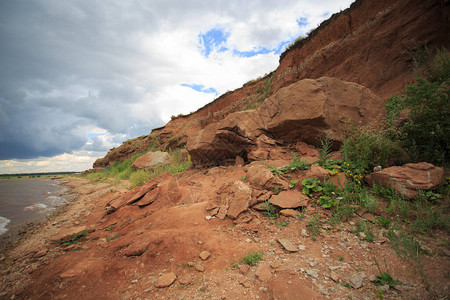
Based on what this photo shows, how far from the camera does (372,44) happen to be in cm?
844

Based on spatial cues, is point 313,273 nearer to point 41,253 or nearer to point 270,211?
point 270,211

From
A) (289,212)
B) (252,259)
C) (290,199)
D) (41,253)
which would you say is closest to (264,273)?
(252,259)

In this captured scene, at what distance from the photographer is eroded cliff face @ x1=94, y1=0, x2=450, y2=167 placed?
7.12m

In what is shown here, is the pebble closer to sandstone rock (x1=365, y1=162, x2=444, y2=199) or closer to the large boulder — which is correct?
sandstone rock (x1=365, y1=162, x2=444, y2=199)

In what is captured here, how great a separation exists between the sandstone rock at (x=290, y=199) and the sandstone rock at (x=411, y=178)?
118cm

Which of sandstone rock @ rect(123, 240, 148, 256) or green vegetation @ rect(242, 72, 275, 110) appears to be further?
green vegetation @ rect(242, 72, 275, 110)

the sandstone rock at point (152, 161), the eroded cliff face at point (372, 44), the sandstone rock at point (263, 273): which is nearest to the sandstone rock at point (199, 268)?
the sandstone rock at point (263, 273)

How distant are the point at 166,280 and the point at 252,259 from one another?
93cm

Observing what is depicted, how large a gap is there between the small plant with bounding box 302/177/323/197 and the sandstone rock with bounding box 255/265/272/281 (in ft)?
4.88

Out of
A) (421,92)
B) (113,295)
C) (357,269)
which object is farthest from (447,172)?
(113,295)

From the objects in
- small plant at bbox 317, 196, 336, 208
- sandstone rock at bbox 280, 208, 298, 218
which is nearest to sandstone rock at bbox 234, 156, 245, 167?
sandstone rock at bbox 280, 208, 298, 218

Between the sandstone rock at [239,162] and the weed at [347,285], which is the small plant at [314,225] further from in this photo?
the sandstone rock at [239,162]

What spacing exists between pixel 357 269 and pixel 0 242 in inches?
255

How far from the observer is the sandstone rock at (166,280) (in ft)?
5.78
